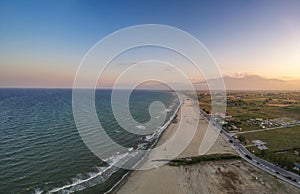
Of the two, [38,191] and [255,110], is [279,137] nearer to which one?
[255,110]

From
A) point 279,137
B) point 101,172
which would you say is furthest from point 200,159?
point 279,137

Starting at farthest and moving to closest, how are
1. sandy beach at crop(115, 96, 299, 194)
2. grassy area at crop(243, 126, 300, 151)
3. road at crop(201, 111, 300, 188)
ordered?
grassy area at crop(243, 126, 300, 151), road at crop(201, 111, 300, 188), sandy beach at crop(115, 96, 299, 194)

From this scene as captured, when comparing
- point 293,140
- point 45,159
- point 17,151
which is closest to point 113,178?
point 45,159

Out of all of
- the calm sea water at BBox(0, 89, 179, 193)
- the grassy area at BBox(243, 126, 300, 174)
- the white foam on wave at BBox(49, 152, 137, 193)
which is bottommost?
the grassy area at BBox(243, 126, 300, 174)

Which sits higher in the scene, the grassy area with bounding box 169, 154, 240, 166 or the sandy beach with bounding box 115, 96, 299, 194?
the grassy area with bounding box 169, 154, 240, 166

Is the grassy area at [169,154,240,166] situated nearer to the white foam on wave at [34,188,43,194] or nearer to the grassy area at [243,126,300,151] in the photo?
the grassy area at [243,126,300,151]

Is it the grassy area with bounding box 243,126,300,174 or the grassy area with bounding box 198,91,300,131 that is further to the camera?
the grassy area with bounding box 198,91,300,131

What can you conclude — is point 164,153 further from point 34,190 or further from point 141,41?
point 141,41

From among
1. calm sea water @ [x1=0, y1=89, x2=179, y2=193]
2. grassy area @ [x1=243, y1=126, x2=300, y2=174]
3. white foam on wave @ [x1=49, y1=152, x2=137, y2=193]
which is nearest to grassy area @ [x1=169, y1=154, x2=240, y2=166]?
grassy area @ [x1=243, y1=126, x2=300, y2=174]

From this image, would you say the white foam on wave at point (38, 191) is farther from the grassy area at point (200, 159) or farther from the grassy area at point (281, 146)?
the grassy area at point (281, 146)

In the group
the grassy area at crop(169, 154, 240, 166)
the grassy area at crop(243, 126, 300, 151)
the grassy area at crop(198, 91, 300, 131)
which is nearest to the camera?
the grassy area at crop(169, 154, 240, 166)
